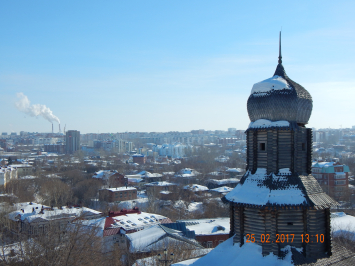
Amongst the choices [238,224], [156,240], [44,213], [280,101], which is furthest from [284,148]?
[44,213]

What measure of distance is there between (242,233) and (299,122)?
335cm

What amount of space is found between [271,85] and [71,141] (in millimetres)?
115446

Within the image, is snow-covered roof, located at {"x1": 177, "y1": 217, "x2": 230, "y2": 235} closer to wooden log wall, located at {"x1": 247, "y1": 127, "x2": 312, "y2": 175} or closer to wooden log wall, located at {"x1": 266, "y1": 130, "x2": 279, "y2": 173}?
wooden log wall, located at {"x1": 247, "y1": 127, "x2": 312, "y2": 175}

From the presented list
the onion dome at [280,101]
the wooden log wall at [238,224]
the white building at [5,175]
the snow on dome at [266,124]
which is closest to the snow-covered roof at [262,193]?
the wooden log wall at [238,224]

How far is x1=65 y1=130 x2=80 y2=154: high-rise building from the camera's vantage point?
390ft

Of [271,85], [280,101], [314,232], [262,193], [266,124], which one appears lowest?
[314,232]

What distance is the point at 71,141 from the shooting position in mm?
119188

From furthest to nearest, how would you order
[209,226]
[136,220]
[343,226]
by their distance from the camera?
[136,220], [209,226], [343,226]

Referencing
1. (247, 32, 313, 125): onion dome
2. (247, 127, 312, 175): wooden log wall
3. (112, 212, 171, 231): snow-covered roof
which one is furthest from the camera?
(112, 212, 171, 231): snow-covered roof

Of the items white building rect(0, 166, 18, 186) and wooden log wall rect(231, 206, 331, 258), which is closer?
wooden log wall rect(231, 206, 331, 258)

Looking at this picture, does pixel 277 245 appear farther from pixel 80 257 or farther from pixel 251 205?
pixel 80 257

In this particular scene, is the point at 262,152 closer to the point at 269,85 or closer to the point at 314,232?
the point at 269,85

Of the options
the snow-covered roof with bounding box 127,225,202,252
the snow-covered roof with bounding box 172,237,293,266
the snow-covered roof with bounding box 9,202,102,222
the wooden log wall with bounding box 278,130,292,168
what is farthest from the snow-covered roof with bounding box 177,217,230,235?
the wooden log wall with bounding box 278,130,292,168
